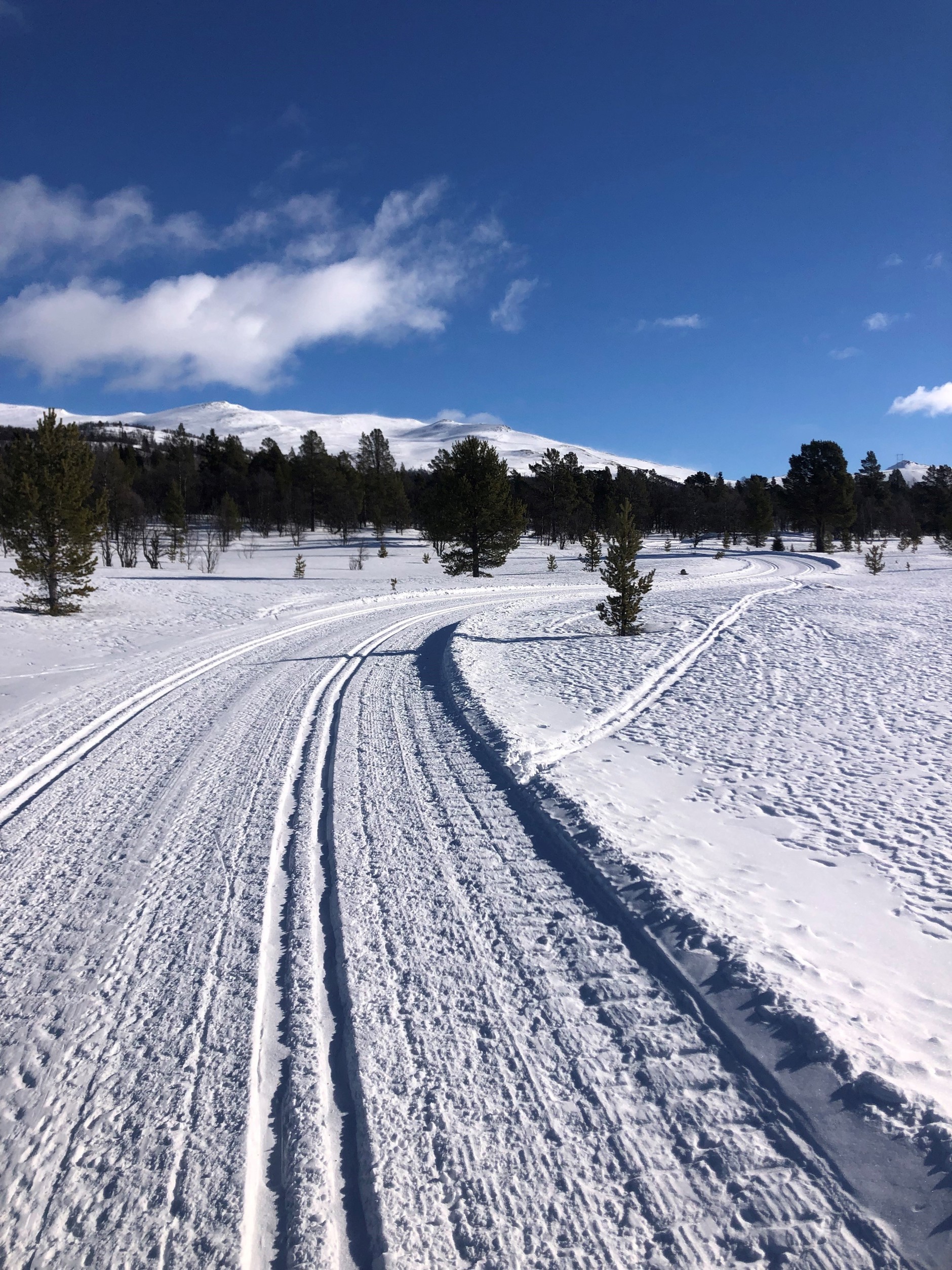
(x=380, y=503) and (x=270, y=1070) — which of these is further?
(x=380, y=503)

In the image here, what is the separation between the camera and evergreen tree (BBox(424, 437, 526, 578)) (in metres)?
30.5

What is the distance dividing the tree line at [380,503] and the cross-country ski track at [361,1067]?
34.9ft

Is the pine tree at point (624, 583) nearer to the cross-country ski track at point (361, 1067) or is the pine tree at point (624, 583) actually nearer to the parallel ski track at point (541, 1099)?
the cross-country ski track at point (361, 1067)

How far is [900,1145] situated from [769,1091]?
0.43m

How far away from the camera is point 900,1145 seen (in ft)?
7.54

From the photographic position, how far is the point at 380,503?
5850cm

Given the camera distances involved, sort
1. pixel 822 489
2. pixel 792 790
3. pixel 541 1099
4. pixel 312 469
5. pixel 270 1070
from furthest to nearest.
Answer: pixel 312 469
pixel 822 489
pixel 792 790
pixel 270 1070
pixel 541 1099

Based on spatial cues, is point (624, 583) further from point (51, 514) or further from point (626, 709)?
point (51, 514)

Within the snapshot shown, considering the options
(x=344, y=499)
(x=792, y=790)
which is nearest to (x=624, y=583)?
(x=792, y=790)

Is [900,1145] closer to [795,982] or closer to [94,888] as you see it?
[795,982]

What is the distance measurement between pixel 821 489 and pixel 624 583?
140 ft

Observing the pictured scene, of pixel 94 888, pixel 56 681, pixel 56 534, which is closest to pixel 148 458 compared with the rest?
pixel 56 534

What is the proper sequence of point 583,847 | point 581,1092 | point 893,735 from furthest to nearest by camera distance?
point 893,735 → point 583,847 → point 581,1092

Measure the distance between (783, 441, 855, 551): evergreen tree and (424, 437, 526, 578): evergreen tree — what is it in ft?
96.0
